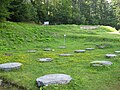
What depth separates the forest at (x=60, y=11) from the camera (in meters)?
18.1

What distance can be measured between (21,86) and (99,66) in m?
2.33

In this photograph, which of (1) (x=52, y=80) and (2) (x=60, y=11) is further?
(2) (x=60, y=11)

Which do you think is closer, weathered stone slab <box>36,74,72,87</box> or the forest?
weathered stone slab <box>36,74,72,87</box>

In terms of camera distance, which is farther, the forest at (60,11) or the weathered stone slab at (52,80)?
the forest at (60,11)

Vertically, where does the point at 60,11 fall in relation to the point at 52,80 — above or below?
above

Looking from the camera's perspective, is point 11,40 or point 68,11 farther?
point 68,11

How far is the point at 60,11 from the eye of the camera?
90.0ft

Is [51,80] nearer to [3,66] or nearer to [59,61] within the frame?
[3,66]

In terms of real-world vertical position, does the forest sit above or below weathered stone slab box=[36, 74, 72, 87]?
above

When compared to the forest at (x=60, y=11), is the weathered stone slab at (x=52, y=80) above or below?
below

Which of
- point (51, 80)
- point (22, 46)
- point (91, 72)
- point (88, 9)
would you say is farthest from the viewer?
point (88, 9)

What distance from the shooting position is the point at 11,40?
11984 mm

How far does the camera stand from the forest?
59.4 ft

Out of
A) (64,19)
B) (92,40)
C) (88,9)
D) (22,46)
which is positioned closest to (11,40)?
(22,46)
